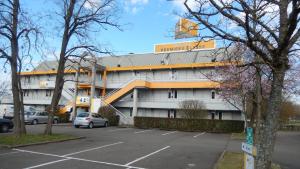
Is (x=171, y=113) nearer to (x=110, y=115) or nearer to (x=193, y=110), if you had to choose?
(x=193, y=110)

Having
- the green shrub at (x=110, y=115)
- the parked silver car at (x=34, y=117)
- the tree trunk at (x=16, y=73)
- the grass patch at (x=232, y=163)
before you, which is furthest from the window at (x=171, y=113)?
the grass patch at (x=232, y=163)

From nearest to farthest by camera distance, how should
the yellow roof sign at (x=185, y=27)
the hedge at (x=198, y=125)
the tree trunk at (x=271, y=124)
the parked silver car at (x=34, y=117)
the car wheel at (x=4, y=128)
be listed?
the tree trunk at (x=271, y=124)
the yellow roof sign at (x=185, y=27)
the car wheel at (x=4, y=128)
the hedge at (x=198, y=125)
the parked silver car at (x=34, y=117)

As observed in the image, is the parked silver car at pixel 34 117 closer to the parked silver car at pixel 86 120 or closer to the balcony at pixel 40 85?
the parked silver car at pixel 86 120

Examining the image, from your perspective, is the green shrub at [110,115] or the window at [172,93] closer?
the green shrub at [110,115]

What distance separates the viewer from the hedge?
35375 mm

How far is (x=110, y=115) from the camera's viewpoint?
3950 centimetres

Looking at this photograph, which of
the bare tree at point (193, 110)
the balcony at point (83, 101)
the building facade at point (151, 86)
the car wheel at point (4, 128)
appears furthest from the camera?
the balcony at point (83, 101)

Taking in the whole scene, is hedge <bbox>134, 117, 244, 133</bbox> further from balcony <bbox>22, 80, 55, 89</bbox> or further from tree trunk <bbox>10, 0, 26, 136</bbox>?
balcony <bbox>22, 80, 55, 89</bbox>

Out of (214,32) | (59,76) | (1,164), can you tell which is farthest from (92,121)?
(214,32)

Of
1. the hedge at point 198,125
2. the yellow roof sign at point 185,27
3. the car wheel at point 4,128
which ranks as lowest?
the car wheel at point 4,128

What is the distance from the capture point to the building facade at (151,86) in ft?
143

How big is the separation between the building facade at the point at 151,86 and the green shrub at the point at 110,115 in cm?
291

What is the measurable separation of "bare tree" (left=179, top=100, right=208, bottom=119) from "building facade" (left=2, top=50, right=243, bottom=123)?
8.40 ft

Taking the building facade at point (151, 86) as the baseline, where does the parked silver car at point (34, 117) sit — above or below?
below
